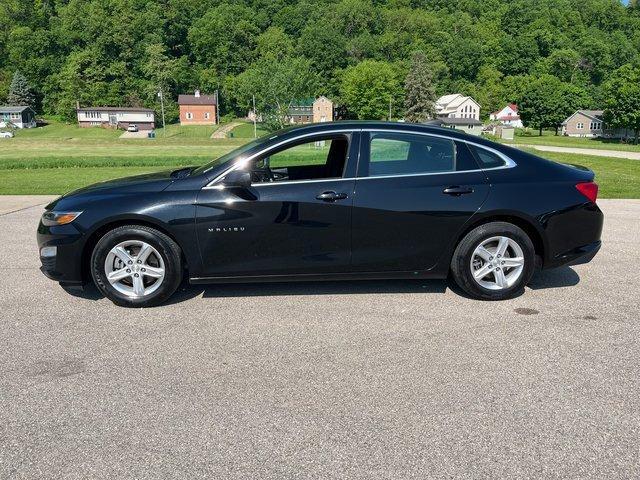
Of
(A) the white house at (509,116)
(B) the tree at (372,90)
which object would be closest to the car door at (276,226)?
(B) the tree at (372,90)

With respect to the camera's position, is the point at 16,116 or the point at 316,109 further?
the point at 316,109

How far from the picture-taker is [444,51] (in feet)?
397

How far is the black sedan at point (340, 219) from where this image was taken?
4.77 metres

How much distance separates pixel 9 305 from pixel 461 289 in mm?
4096

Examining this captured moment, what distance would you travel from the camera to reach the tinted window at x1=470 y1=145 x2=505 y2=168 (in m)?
5.05

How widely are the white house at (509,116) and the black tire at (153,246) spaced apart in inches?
4405

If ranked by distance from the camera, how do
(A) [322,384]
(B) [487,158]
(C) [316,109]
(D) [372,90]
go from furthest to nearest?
(C) [316,109] → (D) [372,90] → (B) [487,158] → (A) [322,384]

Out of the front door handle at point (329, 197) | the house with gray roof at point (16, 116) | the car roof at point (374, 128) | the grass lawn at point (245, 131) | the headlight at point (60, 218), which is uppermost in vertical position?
the house with gray roof at point (16, 116)

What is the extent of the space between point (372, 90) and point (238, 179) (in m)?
103

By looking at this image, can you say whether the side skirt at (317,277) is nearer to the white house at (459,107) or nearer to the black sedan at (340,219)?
the black sedan at (340,219)

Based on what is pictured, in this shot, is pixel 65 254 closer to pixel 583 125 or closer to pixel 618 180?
pixel 618 180

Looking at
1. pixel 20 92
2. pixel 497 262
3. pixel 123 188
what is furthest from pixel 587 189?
pixel 20 92

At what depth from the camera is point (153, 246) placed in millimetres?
4805

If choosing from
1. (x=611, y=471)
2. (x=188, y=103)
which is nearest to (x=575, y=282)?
(x=611, y=471)
